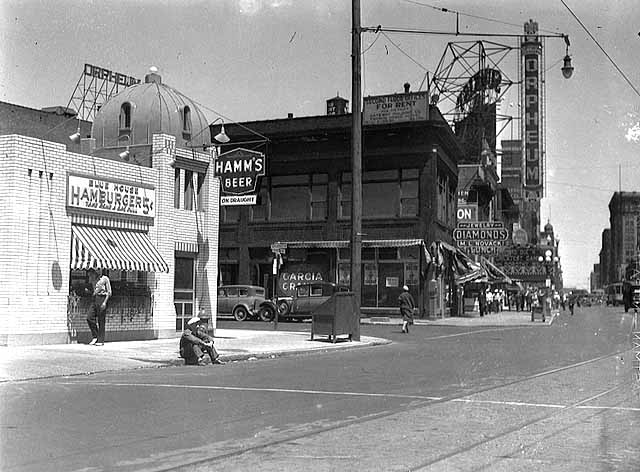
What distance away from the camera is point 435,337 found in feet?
90.0

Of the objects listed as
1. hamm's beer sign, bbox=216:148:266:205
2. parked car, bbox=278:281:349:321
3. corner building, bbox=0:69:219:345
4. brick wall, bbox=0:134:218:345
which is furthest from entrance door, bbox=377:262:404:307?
brick wall, bbox=0:134:218:345

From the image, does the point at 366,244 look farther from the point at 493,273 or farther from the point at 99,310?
the point at 99,310

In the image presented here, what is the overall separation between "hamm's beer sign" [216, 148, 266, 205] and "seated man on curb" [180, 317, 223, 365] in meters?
6.62

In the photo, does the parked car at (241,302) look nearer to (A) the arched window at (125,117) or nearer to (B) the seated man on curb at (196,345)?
(A) the arched window at (125,117)

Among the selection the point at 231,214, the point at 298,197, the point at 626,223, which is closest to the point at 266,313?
the point at 298,197

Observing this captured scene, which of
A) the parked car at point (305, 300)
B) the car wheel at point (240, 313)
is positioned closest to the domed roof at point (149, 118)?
the parked car at point (305, 300)

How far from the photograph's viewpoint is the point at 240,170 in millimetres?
23000

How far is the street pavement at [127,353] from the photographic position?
1451cm

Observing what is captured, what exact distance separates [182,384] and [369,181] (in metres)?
31.0

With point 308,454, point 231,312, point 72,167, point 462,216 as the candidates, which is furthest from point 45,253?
point 462,216

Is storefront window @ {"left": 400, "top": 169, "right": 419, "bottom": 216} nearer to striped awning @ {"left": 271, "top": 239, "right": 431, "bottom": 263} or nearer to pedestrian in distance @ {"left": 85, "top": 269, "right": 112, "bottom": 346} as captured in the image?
striped awning @ {"left": 271, "top": 239, "right": 431, "bottom": 263}

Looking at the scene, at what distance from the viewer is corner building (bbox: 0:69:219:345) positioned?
18.1 metres

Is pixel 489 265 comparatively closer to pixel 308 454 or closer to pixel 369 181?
pixel 369 181

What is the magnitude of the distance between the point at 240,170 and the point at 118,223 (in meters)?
3.95
